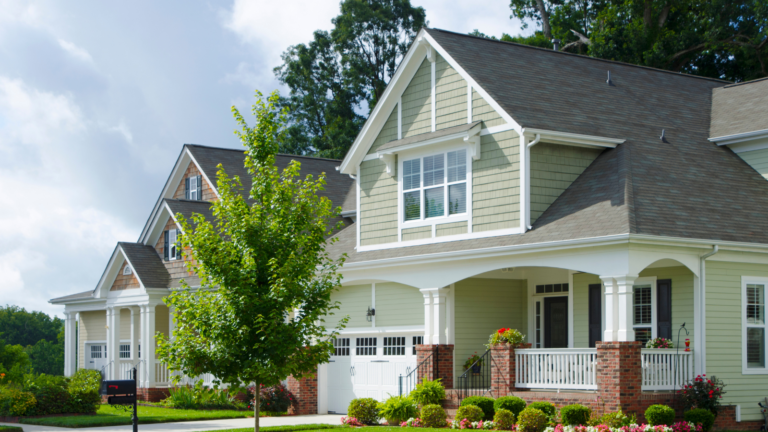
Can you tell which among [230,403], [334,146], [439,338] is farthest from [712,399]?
[334,146]

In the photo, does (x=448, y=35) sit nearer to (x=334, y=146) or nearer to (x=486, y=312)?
(x=486, y=312)

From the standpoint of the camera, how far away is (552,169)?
64.0 ft

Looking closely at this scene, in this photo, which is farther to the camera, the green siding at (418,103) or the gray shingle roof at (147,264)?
the gray shingle roof at (147,264)

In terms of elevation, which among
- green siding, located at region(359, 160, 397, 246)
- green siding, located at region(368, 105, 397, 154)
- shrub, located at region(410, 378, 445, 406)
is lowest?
shrub, located at region(410, 378, 445, 406)

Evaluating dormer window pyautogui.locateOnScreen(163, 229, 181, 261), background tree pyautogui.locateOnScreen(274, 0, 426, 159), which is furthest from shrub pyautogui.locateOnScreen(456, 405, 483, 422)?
background tree pyautogui.locateOnScreen(274, 0, 426, 159)

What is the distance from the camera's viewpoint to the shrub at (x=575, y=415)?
15836mm

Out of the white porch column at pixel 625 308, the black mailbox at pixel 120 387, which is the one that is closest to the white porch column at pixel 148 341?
the black mailbox at pixel 120 387

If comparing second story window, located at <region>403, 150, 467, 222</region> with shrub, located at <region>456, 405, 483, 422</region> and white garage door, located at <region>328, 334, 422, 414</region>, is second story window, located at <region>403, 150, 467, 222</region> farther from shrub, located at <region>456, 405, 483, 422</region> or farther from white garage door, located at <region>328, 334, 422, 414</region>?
shrub, located at <region>456, 405, 483, 422</region>

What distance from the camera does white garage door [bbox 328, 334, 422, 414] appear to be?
2173 cm

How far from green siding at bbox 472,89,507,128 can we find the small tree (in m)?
6.70

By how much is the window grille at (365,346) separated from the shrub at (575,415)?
7673 mm

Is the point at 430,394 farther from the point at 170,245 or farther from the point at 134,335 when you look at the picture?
the point at 134,335

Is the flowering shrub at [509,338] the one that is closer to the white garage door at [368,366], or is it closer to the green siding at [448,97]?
the white garage door at [368,366]

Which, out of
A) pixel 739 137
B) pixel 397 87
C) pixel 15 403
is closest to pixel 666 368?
pixel 739 137
